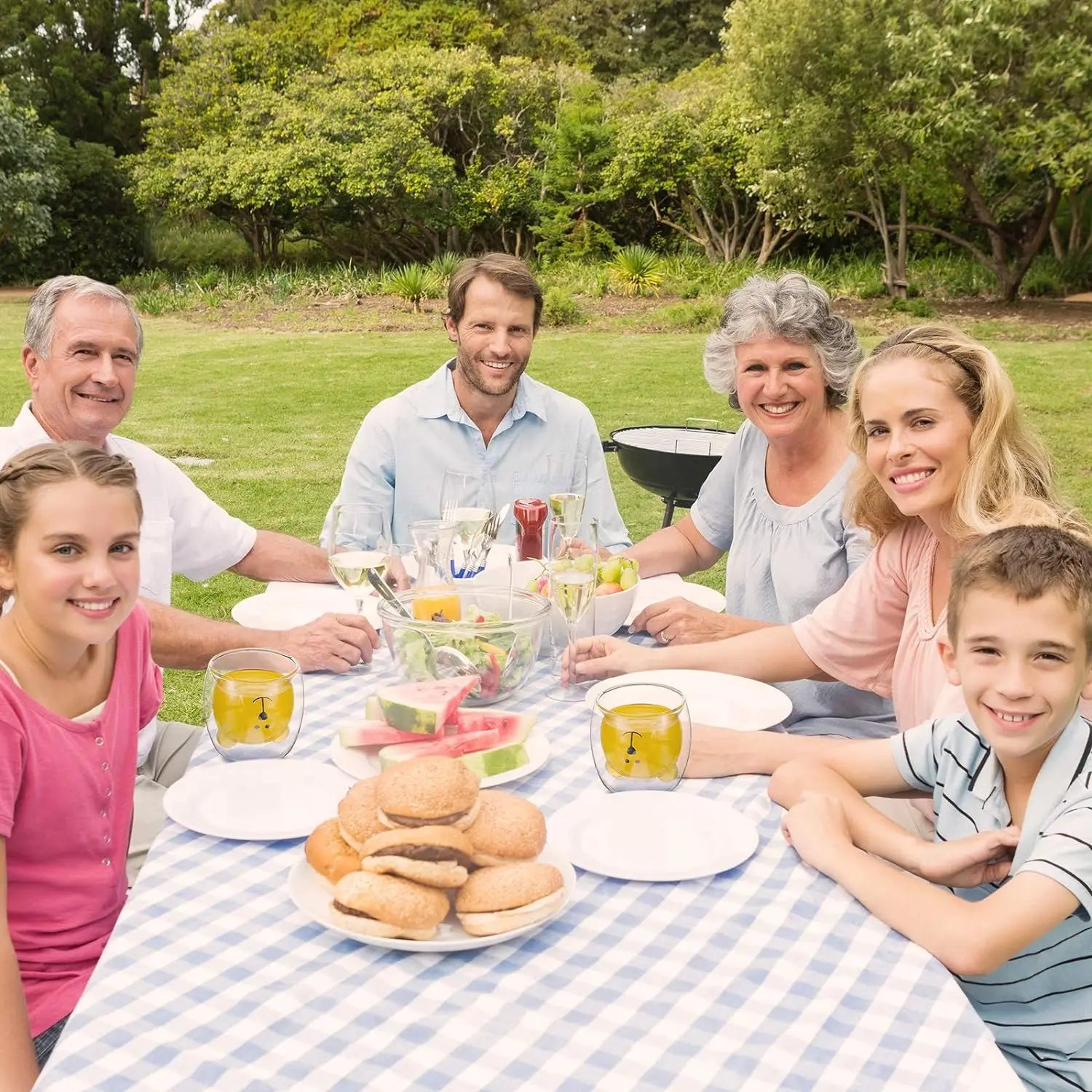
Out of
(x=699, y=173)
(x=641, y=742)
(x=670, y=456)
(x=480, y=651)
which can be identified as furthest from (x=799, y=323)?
(x=699, y=173)

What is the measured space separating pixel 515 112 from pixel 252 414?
1290 centimetres

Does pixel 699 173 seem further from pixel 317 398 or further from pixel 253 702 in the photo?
pixel 253 702

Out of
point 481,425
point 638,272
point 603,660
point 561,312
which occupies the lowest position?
point 603,660

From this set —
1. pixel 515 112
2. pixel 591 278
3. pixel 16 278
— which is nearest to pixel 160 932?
pixel 591 278

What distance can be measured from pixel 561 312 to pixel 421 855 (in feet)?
52.7

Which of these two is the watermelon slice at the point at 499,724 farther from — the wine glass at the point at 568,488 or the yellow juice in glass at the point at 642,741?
the wine glass at the point at 568,488

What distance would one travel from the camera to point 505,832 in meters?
1.55

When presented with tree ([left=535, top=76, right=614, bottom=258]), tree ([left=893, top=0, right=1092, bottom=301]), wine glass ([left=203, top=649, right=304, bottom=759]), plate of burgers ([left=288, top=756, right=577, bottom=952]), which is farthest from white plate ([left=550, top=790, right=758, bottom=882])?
tree ([left=535, top=76, right=614, bottom=258])

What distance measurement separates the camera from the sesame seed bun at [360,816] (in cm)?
154

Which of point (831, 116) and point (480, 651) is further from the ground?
point (831, 116)

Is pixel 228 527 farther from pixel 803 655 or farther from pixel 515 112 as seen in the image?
pixel 515 112

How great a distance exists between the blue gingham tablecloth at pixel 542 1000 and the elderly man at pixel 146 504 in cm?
118

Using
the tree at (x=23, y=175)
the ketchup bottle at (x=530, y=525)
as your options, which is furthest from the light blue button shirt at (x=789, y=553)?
the tree at (x=23, y=175)

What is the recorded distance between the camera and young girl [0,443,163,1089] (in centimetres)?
194
